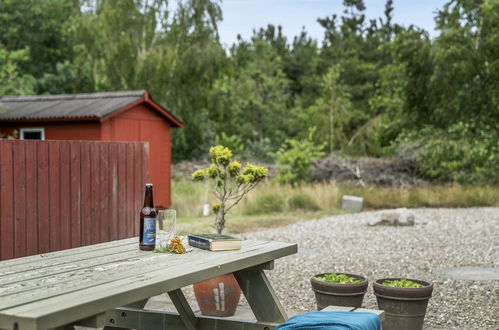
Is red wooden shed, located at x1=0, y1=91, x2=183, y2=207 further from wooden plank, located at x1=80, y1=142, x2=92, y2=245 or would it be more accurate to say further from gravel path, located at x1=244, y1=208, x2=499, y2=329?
wooden plank, located at x1=80, y1=142, x2=92, y2=245

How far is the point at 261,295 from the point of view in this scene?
14.0 feet

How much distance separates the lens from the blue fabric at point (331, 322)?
10.6ft

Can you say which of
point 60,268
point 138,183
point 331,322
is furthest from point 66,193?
point 331,322

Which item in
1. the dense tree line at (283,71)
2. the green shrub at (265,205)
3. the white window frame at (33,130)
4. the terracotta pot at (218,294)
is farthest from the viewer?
the dense tree line at (283,71)

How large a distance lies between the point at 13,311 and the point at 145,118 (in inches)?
538

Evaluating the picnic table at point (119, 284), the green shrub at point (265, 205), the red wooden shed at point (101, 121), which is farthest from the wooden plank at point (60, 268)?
the green shrub at point (265, 205)

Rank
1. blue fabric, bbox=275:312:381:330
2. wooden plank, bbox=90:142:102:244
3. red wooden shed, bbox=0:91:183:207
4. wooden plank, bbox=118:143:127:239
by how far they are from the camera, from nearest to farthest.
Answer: blue fabric, bbox=275:312:381:330, wooden plank, bbox=90:142:102:244, wooden plank, bbox=118:143:127:239, red wooden shed, bbox=0:91:183:207

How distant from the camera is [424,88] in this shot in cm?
1750

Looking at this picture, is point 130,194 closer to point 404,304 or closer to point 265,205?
point 404,304

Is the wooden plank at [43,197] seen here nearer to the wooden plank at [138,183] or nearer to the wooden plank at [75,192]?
the wooden plank at [75,192]

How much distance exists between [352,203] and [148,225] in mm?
12107

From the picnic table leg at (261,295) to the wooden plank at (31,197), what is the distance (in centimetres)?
294

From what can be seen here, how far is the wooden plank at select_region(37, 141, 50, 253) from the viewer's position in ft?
21.4

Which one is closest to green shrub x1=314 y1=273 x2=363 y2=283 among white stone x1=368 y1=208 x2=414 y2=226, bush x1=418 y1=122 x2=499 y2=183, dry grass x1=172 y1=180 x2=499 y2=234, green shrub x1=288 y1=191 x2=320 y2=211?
white stone x1=368 y1=208 x2=414 y2=226
